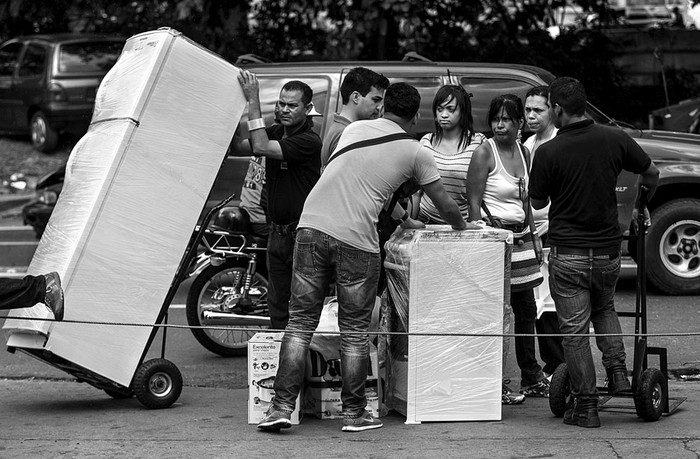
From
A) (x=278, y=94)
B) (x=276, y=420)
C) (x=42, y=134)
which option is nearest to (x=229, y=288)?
(x=278, y=94)

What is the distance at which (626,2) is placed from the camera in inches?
1103

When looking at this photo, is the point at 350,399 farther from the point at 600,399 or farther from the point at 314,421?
the point at 600,399

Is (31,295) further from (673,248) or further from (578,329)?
(673,248)

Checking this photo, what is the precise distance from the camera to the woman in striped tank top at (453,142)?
7.13m

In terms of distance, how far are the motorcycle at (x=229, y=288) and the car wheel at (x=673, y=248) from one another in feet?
12.1

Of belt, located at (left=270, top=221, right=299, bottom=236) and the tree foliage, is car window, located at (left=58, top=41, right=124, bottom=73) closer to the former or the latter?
the tree foliage

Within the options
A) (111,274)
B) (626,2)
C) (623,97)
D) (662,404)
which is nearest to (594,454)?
(662,404)

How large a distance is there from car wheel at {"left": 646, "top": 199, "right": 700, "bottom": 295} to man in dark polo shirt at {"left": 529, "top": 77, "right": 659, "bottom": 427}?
403 centimetres

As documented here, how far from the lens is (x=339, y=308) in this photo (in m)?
6.43

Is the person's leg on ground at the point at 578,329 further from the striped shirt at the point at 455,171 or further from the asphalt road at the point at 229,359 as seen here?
the asphalt road at the point at 229,359

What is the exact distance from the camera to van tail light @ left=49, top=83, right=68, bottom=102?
1756 cm

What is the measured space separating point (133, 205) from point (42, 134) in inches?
478

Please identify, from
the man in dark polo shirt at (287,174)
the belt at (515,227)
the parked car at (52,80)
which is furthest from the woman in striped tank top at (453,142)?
the parked car at (52,80)

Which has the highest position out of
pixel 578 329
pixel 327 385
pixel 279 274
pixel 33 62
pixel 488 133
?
pixel 33 62
